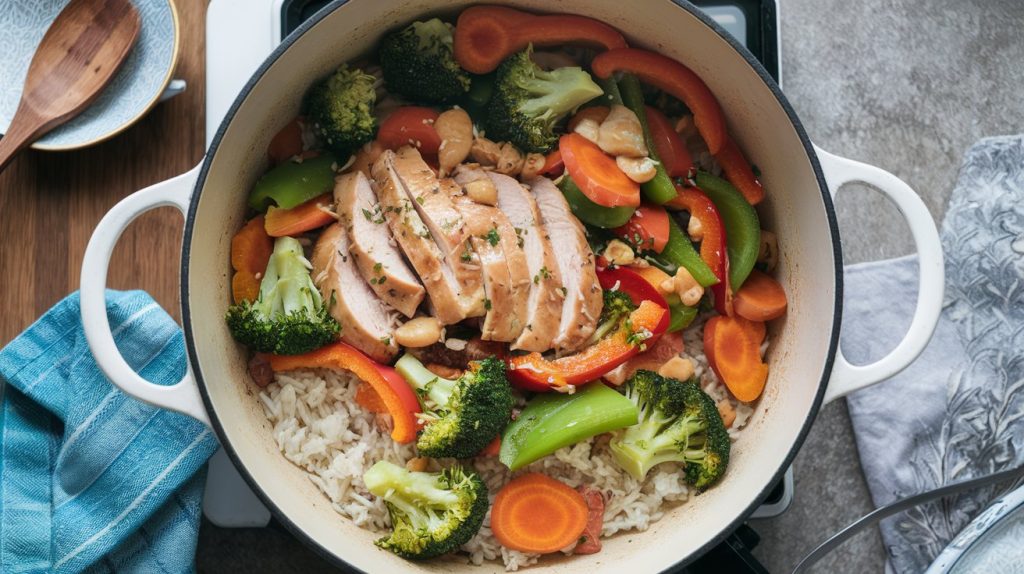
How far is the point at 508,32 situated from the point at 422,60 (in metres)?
0.23

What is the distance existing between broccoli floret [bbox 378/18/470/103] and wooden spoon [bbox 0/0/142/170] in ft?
2.37

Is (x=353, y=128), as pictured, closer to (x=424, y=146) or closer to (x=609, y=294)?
(x=424, y=146)

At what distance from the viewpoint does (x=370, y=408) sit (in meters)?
2.20

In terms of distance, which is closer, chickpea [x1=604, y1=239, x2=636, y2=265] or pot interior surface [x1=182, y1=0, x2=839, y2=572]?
pot interior surface [x1=182, y1=0, x2=839, y2=572]

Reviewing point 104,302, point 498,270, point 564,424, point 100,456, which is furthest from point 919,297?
point 100,456

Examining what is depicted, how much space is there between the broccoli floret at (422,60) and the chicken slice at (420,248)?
0.74ft

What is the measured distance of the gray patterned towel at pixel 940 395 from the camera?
254 centimetres

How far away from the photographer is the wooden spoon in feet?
7.55

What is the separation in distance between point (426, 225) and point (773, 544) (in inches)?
52.5

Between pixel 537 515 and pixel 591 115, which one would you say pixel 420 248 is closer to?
pixel 591 115

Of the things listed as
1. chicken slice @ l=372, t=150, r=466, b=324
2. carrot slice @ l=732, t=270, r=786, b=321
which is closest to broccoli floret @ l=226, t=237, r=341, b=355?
chicken slice @ l=372, t=150, r=466, b=324

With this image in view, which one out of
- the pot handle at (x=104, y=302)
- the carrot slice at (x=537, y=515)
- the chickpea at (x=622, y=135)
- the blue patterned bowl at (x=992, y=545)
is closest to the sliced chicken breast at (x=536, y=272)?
the chickpea at (x=622, y=135)

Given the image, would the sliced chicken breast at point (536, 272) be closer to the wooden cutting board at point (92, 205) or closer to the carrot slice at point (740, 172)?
the carrot slice at point (740, 172)

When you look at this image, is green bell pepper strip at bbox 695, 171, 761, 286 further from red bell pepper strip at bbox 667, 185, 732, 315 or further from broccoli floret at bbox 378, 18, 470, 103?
broccoli floret at bbox 378, 18, 470, 103
